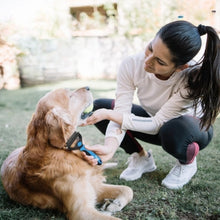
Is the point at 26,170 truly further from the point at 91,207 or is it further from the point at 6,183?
the point at 91,207

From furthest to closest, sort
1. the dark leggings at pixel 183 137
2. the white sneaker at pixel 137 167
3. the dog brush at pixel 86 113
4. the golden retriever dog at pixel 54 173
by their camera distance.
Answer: the white sneaker at pixel 137 167, the dog brush at pixel 86 113, the dark leggings at pixel 183 137, the golden retriever dog at pixel 54 173

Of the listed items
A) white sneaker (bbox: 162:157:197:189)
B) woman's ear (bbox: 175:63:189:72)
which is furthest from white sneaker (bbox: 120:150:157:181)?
woman's ear (bbox: 175:63:189:72)

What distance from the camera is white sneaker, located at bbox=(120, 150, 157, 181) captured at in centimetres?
251

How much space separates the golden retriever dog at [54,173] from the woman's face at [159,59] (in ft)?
2.54

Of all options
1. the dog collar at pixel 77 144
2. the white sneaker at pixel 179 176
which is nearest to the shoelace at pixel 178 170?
the white sneaker at pixel 179 176

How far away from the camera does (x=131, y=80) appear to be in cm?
244

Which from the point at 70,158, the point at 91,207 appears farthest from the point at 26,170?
the point at 91,207

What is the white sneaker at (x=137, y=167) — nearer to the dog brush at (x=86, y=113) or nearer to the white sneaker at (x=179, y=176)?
the white sneaker at (x=179, y=176)

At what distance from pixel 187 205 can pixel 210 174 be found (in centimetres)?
67

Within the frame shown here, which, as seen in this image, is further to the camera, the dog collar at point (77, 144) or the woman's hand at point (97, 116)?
the woman's hand at point (97, 116)

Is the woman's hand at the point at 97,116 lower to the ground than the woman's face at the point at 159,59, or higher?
lower

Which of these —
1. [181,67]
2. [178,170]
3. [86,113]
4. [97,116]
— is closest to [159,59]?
[181,67]

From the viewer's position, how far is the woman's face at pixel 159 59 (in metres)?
1.92

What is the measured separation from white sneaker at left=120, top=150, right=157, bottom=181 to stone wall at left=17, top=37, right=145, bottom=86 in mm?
7707
